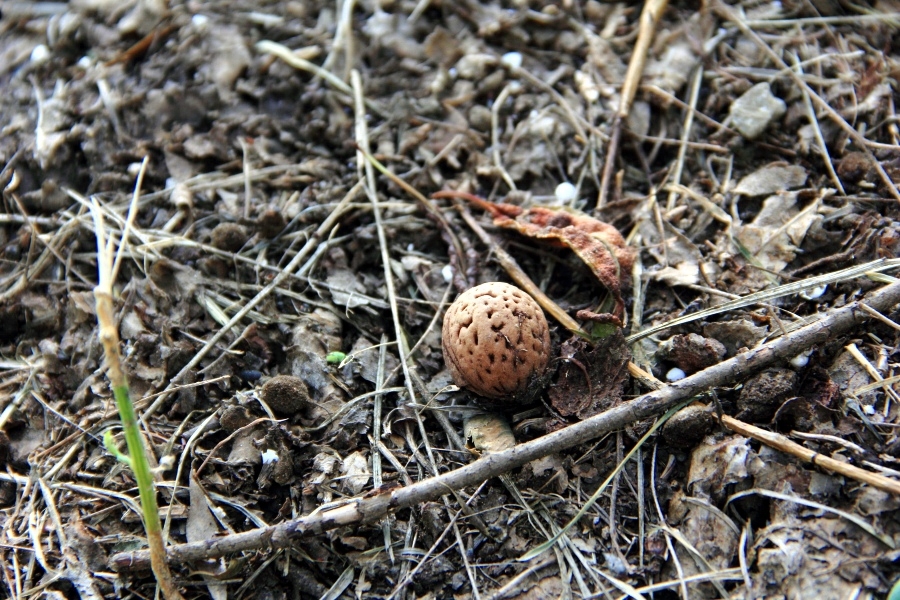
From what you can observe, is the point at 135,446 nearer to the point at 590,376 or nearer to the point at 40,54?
the point at 590,376

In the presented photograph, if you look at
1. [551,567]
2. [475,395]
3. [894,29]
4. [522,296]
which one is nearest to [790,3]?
[894,29]

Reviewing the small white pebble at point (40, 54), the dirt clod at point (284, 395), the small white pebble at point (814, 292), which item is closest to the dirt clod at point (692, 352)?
the small white pebble at point (814, 292)

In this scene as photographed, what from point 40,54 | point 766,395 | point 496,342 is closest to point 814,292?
point 766,395

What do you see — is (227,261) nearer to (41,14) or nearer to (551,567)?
(551,567)

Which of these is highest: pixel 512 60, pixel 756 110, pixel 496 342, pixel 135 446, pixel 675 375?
pixel 512 60

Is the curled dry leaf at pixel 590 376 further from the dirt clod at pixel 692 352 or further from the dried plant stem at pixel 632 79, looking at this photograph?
the dried plant stem at pixel 632 79
